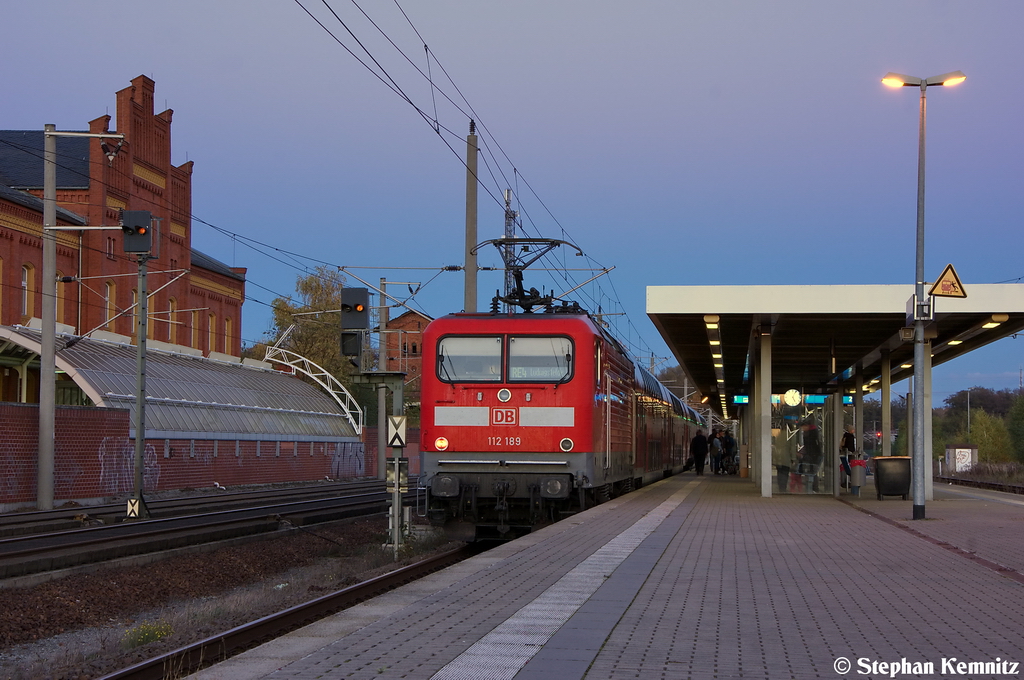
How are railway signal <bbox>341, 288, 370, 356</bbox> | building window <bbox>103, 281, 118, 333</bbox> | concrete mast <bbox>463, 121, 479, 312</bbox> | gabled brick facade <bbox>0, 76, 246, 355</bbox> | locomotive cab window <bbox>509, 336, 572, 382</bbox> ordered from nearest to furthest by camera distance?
railway signal <bbox>341, 288, 370, 356</bbox> → locomotive cab window <bbox>509, 336, 572, 382</bbox> → concrete mast <bbox>463, 121, 479, 312</bbox> → gabled brick facade <bbox>0, 76, 246, 355</bbox> → building window <bbox>103, 281, 118, 333</bbox>

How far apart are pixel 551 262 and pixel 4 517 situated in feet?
43.7

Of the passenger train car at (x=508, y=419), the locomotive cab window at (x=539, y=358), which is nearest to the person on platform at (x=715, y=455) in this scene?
the passenger train car at (x=508, y=419)

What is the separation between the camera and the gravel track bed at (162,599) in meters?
8.59

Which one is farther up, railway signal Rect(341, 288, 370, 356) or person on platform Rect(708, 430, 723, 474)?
railway signal Rect(341, 288, 370, 356)

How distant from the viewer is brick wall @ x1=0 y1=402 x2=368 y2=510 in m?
23.5

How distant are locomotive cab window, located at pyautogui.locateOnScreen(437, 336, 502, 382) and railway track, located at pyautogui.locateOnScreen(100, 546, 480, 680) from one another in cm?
388

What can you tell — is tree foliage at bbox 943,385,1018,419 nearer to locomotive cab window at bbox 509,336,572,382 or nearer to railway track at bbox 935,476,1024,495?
railway track at bbox 935,476,1024,495

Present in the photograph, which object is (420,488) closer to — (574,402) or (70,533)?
(574,402)

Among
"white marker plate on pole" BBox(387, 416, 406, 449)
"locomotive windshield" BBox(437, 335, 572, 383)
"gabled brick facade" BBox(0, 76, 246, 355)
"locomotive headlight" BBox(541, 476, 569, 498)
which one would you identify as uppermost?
"gabled brick facade" BBox(0, 76, 246, 355)

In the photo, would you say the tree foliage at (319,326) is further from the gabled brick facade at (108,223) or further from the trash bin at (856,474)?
the trash bin at (856,474)

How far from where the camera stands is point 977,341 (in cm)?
2680

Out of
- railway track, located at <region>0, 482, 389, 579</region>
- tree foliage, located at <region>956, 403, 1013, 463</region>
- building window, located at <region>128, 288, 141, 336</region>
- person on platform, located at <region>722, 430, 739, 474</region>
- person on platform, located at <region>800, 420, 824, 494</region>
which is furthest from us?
tree foliage, located at <region>956, 403, 1013, 463</region>

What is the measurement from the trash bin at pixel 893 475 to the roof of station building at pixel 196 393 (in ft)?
63.6

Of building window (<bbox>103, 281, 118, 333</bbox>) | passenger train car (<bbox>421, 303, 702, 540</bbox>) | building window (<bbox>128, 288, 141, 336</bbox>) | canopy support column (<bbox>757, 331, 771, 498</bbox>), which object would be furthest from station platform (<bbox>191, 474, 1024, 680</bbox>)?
building window (<bbox>128, 288, 141, 336</bbox>)
